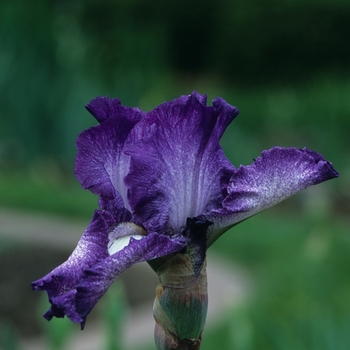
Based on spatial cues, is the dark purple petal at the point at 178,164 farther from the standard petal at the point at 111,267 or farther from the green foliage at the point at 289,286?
the green foliage at the point at 289,286

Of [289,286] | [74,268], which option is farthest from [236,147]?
[74,268]

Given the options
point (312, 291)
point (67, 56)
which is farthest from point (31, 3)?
point (312, 291)

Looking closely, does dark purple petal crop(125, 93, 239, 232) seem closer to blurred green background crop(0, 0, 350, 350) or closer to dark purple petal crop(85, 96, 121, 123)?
dark purple petal crop(85, 96, 121, 123)

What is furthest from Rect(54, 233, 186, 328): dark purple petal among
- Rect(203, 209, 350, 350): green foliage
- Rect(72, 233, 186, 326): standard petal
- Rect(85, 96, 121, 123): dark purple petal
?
Rect(203, 209, 350, 350): green foliage

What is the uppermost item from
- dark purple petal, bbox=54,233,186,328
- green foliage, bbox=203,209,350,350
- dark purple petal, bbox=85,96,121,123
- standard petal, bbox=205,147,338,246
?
green foliage, bbox=203,209,350,350

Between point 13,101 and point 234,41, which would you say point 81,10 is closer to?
point 234,41

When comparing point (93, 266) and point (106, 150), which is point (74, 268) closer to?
point (93, 266)

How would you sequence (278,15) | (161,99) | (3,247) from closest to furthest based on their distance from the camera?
(3,247) → (161,99) → (278,15)
